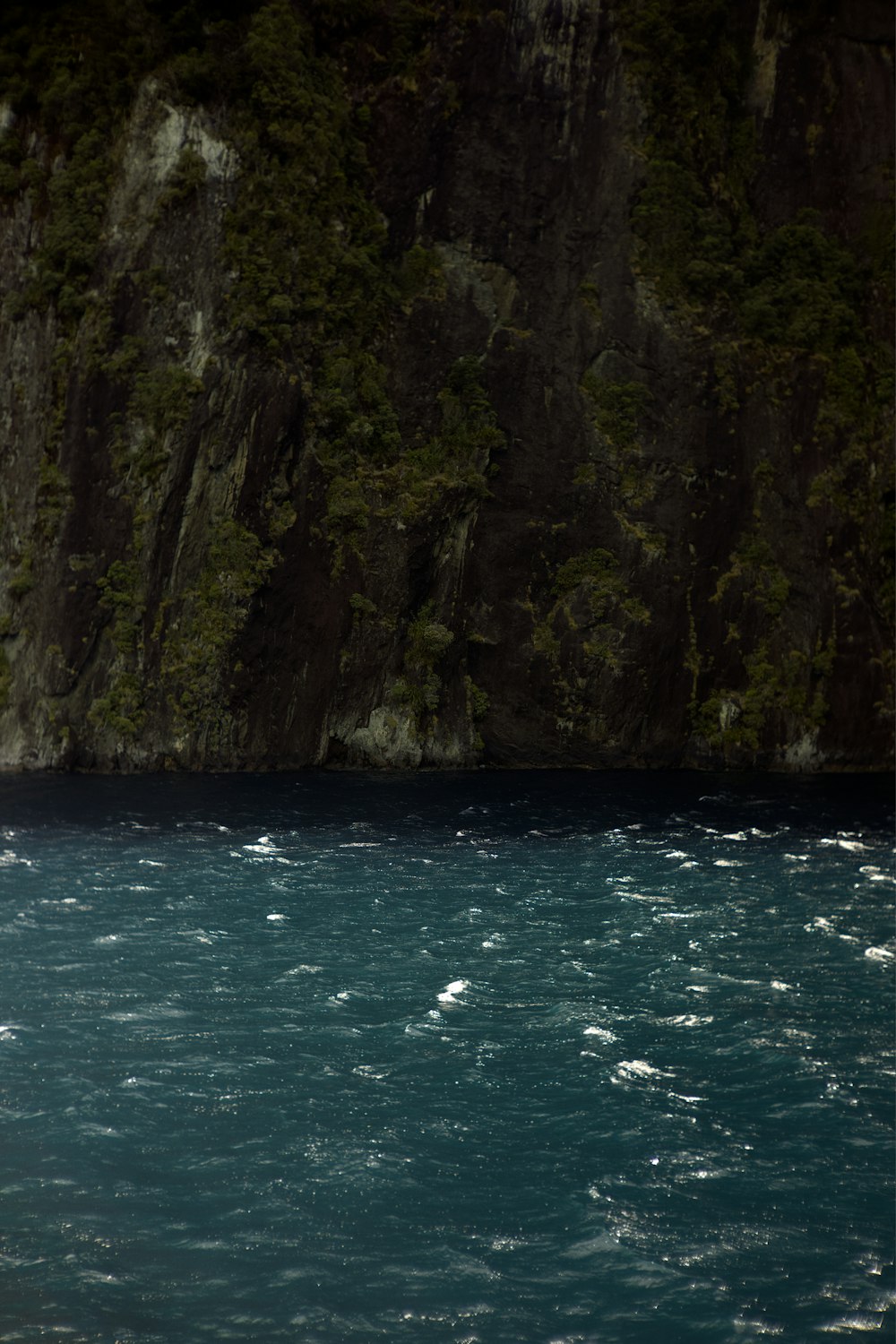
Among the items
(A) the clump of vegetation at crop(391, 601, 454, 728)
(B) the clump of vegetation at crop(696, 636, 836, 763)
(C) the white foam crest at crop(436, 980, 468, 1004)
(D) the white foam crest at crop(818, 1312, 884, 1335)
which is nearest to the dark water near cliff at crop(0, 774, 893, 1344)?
(D) the white foam crest at crop(818, 1312, 884, 1335)

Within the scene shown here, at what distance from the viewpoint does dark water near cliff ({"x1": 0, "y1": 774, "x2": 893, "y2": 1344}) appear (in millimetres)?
Result: 11969

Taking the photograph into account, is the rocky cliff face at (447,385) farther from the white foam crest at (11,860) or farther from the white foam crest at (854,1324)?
the white foam crest at (854,1324)

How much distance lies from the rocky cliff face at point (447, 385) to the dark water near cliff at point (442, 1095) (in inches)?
556

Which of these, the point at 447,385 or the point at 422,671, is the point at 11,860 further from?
the point at 447,385

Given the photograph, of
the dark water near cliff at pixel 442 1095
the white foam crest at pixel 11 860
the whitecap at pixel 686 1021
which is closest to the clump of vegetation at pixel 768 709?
the dark water near cliff at pixel 442 1095

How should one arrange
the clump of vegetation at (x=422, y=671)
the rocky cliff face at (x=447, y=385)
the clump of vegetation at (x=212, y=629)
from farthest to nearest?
the clump of vegetation at (x=422, y=671) < the rocky cliff face at (x=447, y=385) < the clump of vegetation at (x=212, y=629)

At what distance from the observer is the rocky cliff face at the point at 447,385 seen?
138 ft

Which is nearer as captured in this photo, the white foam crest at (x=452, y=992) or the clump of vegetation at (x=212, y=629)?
the white foam crest at (x=452, y=992)

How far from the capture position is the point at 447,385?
155ft

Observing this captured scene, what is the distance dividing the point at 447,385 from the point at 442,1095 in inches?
1393

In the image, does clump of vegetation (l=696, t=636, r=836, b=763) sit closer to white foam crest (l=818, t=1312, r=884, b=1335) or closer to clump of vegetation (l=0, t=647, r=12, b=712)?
clump of vegetation (l=0, t=647, r=12, b=712)

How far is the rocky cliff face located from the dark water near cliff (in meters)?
14.1

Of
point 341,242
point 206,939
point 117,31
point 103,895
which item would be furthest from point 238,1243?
point 117,31

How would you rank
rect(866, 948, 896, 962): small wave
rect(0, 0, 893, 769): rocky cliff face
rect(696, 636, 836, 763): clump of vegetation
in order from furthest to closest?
rect(696, 636, 836, 763): clump of vegetation → rect(0, 0, 893, 769): rocky cliff face → rect(866, 948, 896, 962): small wave
